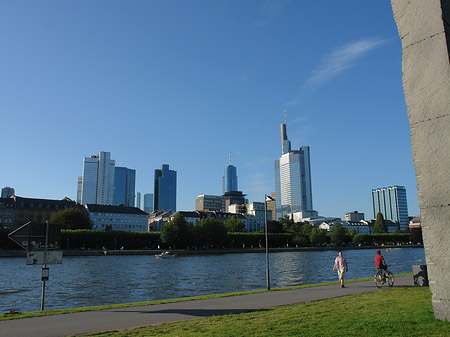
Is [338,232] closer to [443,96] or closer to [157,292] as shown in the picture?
[157,292]

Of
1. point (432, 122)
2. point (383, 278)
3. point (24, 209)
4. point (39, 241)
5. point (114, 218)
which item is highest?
point (24, 209)

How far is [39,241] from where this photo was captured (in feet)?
55.4

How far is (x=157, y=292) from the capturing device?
109 ft

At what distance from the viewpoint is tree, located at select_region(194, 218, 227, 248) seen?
5197 inches

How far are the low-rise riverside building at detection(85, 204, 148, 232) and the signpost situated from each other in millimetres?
173043

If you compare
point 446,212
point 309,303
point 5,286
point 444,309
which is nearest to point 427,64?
point 446,212

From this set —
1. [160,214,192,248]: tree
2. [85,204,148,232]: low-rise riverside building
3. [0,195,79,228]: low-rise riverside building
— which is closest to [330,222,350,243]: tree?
[160,214,192,248]: tree

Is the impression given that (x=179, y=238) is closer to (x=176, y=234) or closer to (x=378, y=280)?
(x=176, y=234)

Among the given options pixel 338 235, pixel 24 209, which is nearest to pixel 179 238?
pixel 24 209

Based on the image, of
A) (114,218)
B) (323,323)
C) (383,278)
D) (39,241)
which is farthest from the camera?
(114,218)

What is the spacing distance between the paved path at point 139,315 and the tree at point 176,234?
4284 inches

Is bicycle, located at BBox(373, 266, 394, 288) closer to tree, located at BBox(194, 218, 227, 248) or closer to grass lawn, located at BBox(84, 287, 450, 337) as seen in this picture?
grass lawn, located at BBox(84, 287, 450, 337)

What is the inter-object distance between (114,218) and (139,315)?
186 m

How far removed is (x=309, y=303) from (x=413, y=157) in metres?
7.50
